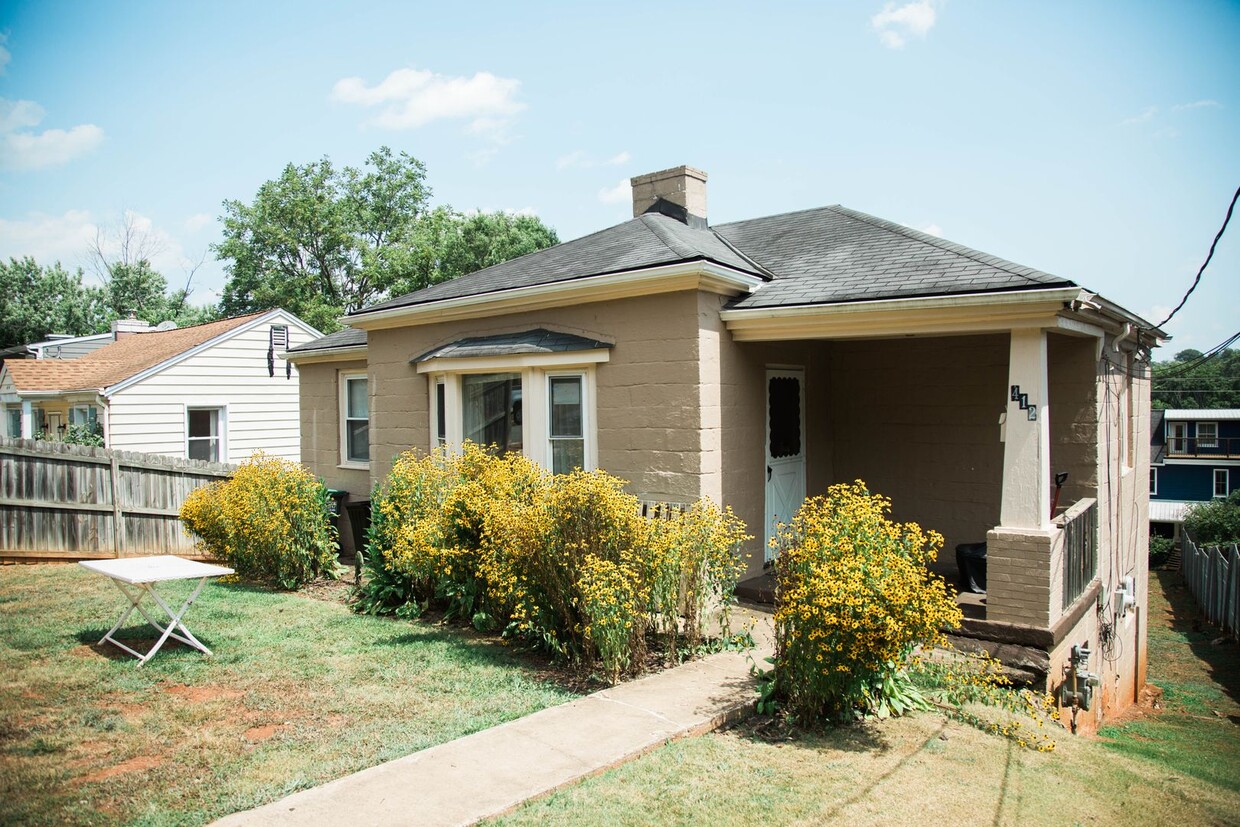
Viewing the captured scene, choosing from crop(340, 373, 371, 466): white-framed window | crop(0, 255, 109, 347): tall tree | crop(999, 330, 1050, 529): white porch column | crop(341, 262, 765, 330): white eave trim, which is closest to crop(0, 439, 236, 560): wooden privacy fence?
crop(340, 373, 371, 466): white-framed window

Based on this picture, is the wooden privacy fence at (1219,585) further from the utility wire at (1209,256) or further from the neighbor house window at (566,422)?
the neighbor house window at (566,422)

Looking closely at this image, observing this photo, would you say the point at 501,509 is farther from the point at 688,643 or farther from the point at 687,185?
the point at 687,185

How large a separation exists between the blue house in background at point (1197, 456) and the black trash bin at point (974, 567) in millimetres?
43302

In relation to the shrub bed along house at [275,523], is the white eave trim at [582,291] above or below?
above

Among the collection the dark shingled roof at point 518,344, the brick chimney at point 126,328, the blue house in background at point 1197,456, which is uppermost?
the brick chimney at point 126,328

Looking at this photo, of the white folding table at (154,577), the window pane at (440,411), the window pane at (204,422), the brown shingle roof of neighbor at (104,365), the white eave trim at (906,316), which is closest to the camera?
the white folding table at (154,577)

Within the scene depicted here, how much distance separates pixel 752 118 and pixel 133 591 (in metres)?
10.4

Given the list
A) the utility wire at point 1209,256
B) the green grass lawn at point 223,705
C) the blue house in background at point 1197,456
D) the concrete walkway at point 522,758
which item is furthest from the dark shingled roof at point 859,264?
the blue house in background at point 1197,456

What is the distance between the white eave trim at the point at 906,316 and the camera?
6.67 meters

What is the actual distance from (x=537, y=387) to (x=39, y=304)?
3480cm

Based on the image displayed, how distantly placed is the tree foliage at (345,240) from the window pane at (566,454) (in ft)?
85.6

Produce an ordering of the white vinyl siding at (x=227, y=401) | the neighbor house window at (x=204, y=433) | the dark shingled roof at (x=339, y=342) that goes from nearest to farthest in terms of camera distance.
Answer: the dark shingled roof at (x=339, y=342), the white vinyl siding at (x=227, y=401), the neighbor house window at (x=204, y=433)

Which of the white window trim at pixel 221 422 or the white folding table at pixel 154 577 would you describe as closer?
the white folding table at pixel 154 577

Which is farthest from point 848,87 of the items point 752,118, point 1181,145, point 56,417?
point 56,417
